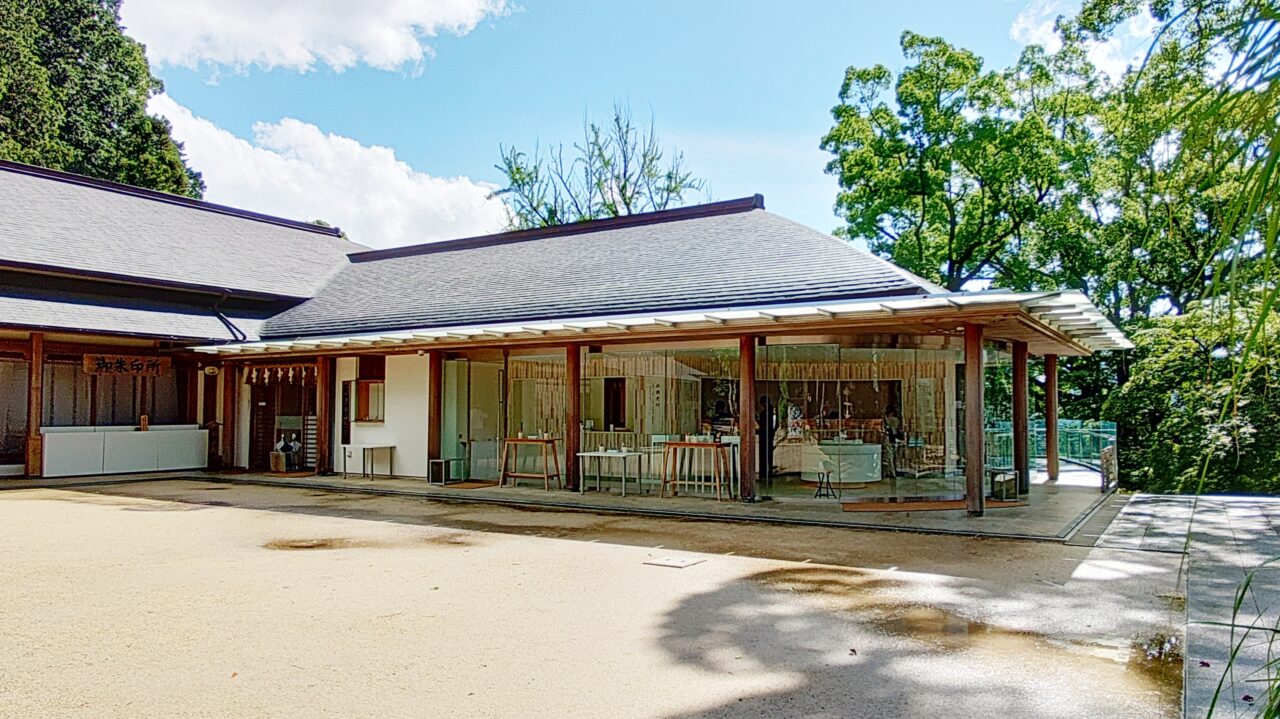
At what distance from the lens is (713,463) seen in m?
12.8

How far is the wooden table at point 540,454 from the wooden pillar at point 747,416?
349 cm

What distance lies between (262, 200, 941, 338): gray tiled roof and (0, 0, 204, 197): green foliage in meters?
15.6

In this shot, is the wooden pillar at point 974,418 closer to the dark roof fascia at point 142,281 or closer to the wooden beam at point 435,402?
the wooden beam at point 435,402

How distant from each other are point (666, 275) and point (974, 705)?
11048 millimetres

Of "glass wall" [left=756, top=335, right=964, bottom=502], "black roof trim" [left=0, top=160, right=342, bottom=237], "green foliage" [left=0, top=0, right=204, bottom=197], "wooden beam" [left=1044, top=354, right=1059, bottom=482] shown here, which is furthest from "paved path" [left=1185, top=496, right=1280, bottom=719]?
"green foliage" [left=0, top=0, right=204, bottom=197]

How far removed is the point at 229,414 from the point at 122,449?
202cm

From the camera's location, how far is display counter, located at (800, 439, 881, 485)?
12.1 metres

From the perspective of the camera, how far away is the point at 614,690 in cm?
441

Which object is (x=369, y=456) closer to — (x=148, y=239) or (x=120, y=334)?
(x=120, y=334)

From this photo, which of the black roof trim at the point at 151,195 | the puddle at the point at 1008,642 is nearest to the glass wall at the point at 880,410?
the puddle at the point at 1008,642

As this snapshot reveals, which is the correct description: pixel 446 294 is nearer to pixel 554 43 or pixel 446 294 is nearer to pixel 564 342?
pixel 564 342

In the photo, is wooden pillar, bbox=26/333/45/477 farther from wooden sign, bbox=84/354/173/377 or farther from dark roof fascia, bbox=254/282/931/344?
dark roof fascia, bbox=254/282/931/344

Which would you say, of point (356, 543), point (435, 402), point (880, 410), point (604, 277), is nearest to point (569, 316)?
point (604, 277)

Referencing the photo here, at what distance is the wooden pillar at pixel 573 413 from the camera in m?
13.6
